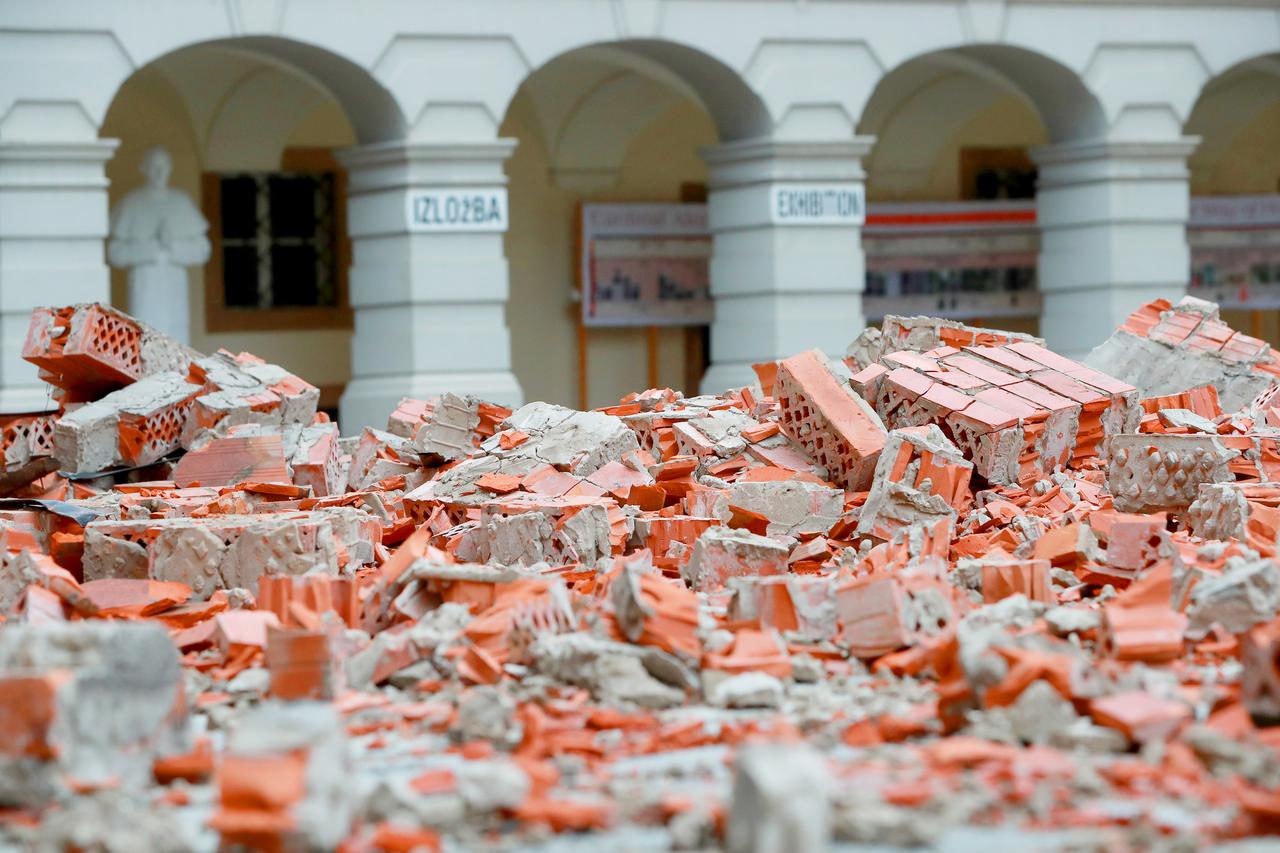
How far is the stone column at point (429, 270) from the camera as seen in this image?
46.1 feet

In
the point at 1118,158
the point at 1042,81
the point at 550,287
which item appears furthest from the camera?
the point at 550,287

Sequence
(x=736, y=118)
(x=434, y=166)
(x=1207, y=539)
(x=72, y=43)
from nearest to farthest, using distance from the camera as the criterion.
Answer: (x=1207, y=539) → (x=72, y=43) → (x=434, y=166) → (x=736, y=118)

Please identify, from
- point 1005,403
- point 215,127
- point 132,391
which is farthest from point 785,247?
point 1005,403

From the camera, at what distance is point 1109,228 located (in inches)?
633

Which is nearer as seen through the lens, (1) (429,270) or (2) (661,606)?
A: (2) (661,606)

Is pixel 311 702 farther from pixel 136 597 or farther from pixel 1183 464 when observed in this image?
pixel 1183 464

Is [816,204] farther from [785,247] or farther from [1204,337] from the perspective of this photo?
[1204,337]

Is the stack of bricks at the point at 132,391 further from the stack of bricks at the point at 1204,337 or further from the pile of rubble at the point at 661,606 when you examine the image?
the stack of bricks at the point at 1204,337

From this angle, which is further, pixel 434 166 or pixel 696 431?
pixel 434 166

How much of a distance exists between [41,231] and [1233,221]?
1178 centimetres

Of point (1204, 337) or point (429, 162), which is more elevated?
point (429, 162)

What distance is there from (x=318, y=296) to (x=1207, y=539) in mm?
11501

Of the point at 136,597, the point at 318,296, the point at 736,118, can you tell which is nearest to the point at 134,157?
the point at 318,296

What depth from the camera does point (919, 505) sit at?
6645mm
